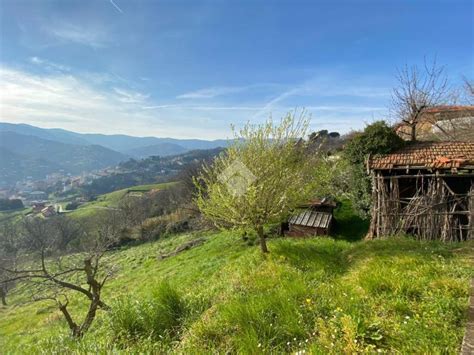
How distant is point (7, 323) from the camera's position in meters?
14.5

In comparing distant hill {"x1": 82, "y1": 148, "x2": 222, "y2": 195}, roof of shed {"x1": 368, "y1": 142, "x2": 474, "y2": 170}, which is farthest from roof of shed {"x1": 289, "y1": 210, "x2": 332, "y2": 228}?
distant hill {"x1": 82, "y1": 148, "x2": 222, "y2": 195}

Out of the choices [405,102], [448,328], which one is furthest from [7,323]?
[405,102]

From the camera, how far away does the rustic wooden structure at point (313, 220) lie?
12.7 metres

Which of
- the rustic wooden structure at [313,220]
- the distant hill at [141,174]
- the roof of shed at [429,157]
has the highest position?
the roof of shed at [429,157]

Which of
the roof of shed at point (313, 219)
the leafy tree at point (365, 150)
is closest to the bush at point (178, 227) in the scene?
the roof of shed at point (313, 219)

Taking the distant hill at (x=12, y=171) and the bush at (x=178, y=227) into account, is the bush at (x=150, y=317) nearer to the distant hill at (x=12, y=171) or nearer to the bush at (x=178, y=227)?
the bush at (x=178, y=227)

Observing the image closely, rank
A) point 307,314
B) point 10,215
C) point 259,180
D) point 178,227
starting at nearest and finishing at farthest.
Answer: point 307,314 < point 259,180 < point 178,227 < point 10,215

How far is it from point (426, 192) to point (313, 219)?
4923 mm

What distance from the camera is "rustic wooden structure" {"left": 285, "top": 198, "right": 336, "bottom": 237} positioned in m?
12.7

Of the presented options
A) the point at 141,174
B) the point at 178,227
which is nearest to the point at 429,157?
the point at 178,227

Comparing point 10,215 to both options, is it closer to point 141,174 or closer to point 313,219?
point 141,174

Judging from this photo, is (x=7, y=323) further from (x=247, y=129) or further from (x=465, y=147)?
(x=465, y=147)

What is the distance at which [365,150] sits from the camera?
480 inches

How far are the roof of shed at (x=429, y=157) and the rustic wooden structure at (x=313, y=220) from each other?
3527mm
